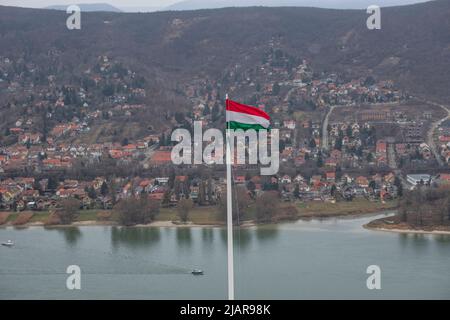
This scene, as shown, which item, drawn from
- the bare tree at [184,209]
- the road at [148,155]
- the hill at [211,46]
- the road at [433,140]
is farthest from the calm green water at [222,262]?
the hill at [211,46]

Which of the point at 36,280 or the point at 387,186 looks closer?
the point at 36,280

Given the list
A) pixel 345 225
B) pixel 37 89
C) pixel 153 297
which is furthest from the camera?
pixel 37 89

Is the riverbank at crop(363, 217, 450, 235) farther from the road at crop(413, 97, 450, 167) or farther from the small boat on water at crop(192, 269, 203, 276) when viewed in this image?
the road at crop(413, 97, 450, 167)

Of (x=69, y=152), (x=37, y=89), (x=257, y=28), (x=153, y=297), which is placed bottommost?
(x=153, y=297)

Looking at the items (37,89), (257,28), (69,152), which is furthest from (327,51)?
(69,152)

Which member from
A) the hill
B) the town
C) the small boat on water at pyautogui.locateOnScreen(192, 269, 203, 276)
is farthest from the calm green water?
the hill

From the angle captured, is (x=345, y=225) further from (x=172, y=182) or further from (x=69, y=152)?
(x=69, y=152)
